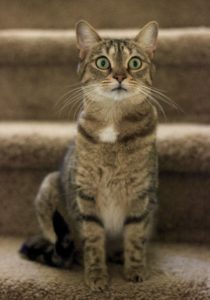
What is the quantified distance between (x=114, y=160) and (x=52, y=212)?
29 centimetres

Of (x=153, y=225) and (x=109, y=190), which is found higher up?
(x=109, y=190)

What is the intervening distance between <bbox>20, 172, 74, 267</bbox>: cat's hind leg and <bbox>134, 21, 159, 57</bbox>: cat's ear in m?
0.46

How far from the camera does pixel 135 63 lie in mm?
1119

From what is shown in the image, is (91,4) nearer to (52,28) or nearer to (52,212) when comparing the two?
(52,28)

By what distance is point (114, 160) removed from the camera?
1.12 meters

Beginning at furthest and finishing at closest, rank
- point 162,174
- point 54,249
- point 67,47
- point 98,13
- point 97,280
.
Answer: point 98,13
point 67,47
point 162,174
point 54,249
point 97,280

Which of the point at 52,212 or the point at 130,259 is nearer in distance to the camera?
the point at 130,259

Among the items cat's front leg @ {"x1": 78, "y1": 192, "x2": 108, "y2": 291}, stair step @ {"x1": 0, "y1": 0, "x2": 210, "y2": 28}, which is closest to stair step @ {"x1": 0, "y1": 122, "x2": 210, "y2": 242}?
cat's front leg @ {"x1": 78, "y1": 192, "x2": 108, "y2": 291}

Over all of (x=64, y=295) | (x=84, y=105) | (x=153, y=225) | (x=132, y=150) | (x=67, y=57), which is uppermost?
(x=67, y=57)

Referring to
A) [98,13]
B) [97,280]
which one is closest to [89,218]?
[97,280]

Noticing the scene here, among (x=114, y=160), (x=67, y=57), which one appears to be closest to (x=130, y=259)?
(x=114, y=160)

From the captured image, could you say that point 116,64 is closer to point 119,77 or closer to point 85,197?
point 119,77

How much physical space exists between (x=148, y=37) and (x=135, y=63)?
0.34 ft

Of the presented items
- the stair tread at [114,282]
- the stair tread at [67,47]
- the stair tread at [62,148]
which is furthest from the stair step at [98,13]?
the stair tread at [114,282]
